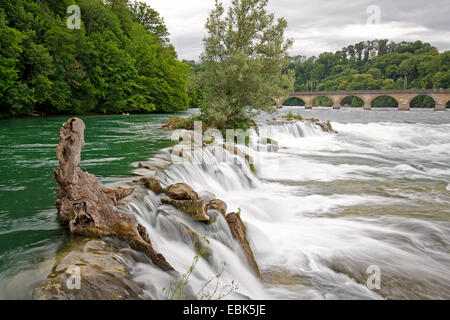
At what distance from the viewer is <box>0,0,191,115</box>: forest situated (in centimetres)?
2591

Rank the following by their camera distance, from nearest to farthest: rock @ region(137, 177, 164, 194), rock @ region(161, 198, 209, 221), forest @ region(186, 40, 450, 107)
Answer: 1. rock @ region(161, 198, 209, 221)
2. rock @ region(137, 177, 164, 194)
3. forest @ region(186, 40, 450, 107)

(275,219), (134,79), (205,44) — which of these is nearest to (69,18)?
(134,79)

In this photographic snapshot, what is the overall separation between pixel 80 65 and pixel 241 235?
3449 cm

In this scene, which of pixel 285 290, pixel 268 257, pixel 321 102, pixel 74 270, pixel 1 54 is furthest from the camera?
pixel 321 102

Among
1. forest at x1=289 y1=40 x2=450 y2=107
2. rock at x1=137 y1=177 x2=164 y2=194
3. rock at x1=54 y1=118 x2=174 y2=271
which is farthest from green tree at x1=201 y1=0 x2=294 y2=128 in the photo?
forest at x1=289 y1=40 x2=450 y2=107

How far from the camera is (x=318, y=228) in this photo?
732 centimetres

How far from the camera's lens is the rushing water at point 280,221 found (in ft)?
15.7

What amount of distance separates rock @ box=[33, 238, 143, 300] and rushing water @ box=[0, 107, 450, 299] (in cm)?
23

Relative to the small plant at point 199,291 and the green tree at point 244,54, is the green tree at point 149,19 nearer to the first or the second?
the green tree at point 244,54

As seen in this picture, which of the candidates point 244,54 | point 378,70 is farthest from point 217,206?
point 378,70

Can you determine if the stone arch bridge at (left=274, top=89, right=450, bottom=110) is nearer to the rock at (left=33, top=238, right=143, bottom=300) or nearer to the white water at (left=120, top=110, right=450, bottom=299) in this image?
the white water at (left=120, top=110, right=450, bottom=299)
